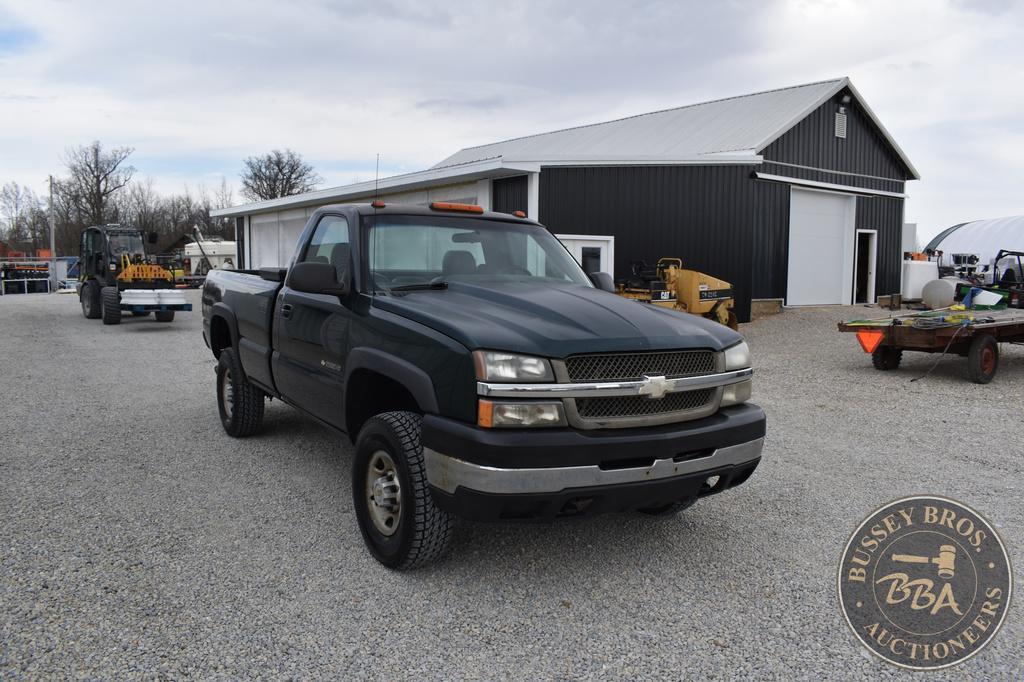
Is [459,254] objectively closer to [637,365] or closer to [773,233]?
[637,365]

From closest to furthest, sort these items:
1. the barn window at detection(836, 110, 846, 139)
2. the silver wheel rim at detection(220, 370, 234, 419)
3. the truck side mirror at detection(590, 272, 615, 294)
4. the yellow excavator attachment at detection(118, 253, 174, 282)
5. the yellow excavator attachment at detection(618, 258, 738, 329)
→ 1. the truck side mirror at detection(590, 272, 615, 294)
2. the silver wheel rim at detection(220, 370, 234, 419)
3. the yellow excavator attachment at detection(618, 258, 738, 329)
4. the yellow excavator attachment at detection(118, 253, 174, 282)
5. the barn window at detection(836, 110, 846, 139)

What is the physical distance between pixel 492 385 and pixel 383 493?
107 cm

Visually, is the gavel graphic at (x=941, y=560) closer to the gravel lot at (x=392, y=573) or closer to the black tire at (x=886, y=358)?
the gravel lot at (x=392, y=573)

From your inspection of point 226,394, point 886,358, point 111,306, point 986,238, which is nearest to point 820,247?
point 886,358

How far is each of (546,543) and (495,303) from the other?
4.56 feet

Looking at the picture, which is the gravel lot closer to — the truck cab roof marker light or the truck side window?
the truck side window

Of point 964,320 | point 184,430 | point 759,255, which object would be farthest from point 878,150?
point 184,430

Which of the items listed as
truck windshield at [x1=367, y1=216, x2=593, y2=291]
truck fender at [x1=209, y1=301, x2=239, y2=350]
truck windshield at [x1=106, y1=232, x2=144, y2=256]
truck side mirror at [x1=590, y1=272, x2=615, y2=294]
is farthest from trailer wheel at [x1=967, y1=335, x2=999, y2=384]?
truck windshield at [x1=106, y1=232, x2=144, y2=256]

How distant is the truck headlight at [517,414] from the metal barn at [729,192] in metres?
12.9

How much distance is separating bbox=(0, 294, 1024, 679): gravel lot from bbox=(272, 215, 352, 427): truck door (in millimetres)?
700

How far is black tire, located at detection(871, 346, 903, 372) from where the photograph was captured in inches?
434

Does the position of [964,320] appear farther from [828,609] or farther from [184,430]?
[184,430]

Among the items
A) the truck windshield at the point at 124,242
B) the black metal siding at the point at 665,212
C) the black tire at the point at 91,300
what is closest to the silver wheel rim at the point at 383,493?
the black metal siding at the point at 665,212

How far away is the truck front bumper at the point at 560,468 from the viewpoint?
3178mm
